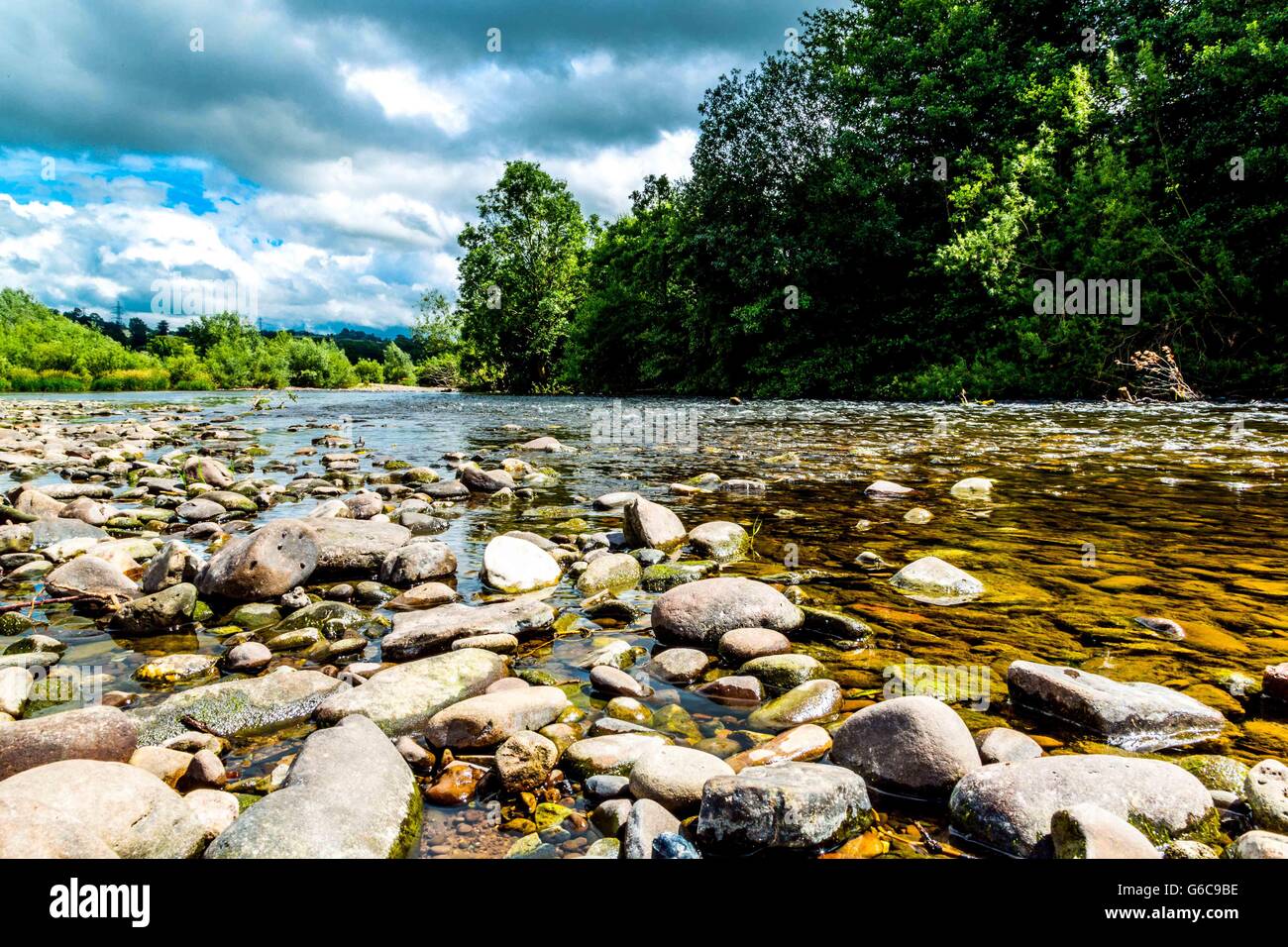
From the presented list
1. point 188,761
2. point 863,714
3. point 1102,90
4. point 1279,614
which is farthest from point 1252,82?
point 188,761

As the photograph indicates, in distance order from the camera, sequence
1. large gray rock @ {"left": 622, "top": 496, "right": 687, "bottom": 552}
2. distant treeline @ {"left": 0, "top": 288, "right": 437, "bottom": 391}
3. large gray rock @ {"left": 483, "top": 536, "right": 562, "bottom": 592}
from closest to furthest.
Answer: large gray rock @ {"left": 483, "top": 536, "right": 562, "bottom": 592}, large gray rock @ {"left": 622, "top": 496, "right": 687, "bottom": 552}, distant treeline @ {"left": 0, "top": 288, "right": 437, "bottom": 391}

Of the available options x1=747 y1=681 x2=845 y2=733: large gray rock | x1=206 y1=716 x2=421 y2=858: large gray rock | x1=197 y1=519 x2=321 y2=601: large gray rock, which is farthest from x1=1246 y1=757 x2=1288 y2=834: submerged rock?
x1=197 y1=519 x2=321 y2=601: large gray rock

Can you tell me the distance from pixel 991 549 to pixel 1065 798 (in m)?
3.04

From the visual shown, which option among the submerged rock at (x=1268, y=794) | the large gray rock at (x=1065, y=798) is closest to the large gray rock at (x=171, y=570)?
the large gray rock at (x=1065, y=798)

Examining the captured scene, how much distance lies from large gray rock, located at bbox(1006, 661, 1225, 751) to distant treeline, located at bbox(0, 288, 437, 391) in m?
→ 69.5

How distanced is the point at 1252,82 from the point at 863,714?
22698mm

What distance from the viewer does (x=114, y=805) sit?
1739mm

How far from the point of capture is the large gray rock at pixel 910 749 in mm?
1938

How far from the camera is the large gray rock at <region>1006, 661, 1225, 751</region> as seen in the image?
7.11 ft

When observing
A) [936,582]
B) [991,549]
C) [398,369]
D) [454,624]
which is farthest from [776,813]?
[398,369]

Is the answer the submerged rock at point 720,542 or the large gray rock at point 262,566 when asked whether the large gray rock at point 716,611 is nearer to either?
the submerged rock at point 720,542

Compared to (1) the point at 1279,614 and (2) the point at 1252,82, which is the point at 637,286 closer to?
(2) the point at 1252,82

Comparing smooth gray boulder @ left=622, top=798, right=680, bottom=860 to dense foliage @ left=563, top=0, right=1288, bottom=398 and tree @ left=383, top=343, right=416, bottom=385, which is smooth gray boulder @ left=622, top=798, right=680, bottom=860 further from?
tree @ left=383, top=343, right=416, bottom=385

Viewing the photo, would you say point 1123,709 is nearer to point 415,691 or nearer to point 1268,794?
point 1268,794
